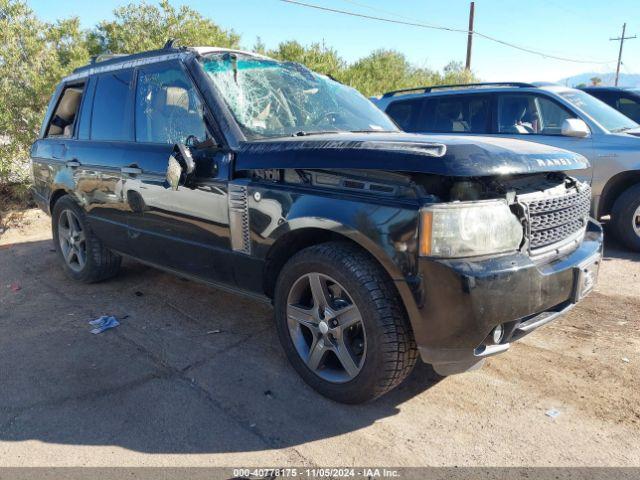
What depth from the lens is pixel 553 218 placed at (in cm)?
278

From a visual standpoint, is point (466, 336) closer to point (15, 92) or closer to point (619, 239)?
point (619, 239)

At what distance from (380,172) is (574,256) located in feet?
3.98

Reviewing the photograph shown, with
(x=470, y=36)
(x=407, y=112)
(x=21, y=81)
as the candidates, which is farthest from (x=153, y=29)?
(x=470, y=36)

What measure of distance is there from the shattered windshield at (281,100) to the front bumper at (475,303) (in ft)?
4.99

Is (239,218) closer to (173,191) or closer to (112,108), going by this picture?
(173,191)

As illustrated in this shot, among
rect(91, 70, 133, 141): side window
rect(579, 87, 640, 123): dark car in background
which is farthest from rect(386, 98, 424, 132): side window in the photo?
rect(91, 70, 133, 141): side window

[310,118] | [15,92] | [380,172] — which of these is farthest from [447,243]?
[15,92]

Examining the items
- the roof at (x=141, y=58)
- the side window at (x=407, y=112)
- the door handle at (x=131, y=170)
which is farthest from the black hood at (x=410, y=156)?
the side window at (x=407, y=112)

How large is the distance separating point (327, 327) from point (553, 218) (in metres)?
1.35

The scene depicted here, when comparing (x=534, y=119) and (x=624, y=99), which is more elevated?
(x=624, y=99)

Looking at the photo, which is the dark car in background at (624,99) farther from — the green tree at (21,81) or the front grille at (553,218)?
the green tree at (21,81)

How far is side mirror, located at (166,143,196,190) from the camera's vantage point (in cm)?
320

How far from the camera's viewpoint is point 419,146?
255 cm

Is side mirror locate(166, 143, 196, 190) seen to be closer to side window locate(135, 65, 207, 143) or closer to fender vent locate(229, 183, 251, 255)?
side window locate(135, 65, 207, 143)
